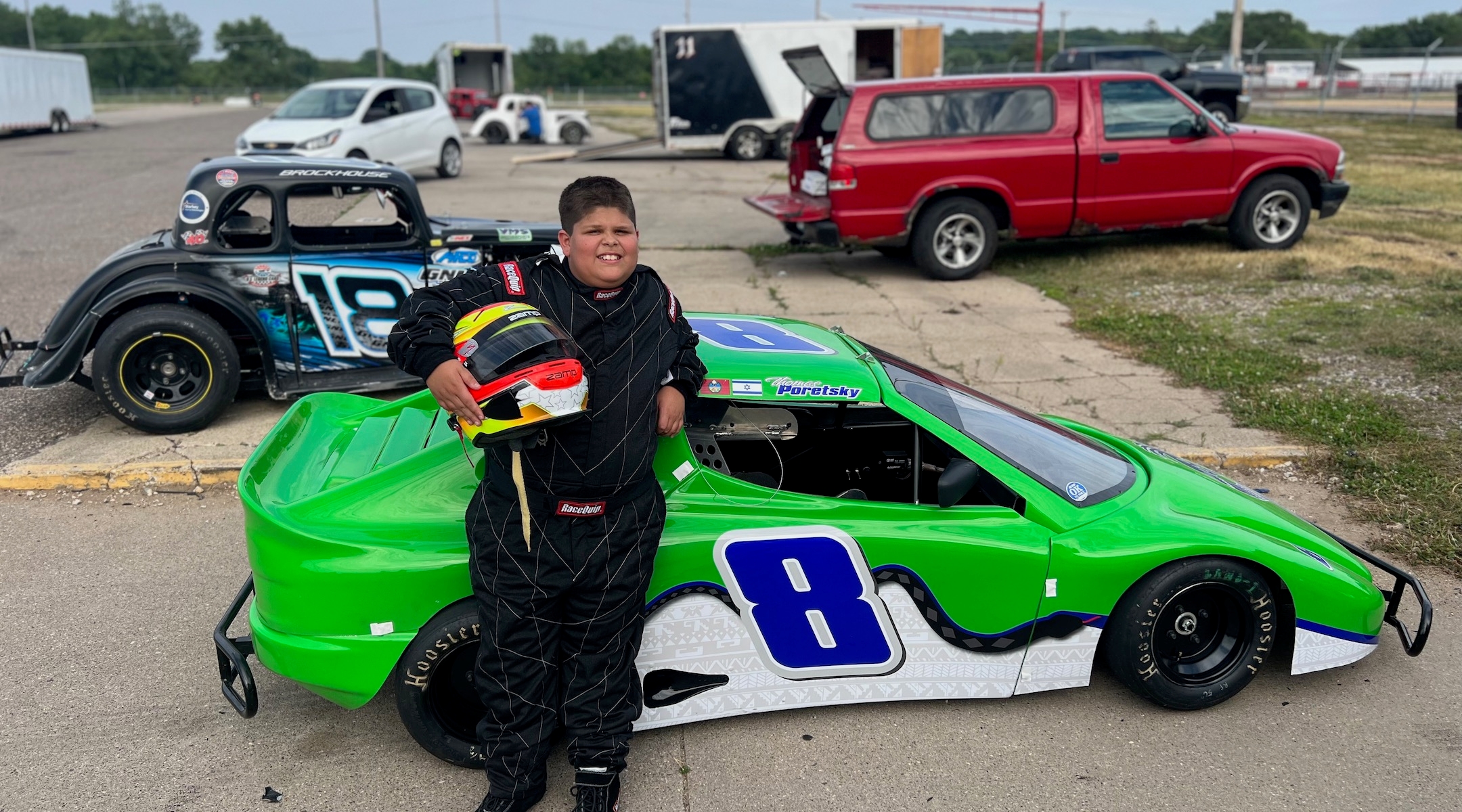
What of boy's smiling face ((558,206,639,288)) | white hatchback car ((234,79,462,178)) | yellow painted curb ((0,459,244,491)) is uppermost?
white hatchback car ((234,79,462,178))

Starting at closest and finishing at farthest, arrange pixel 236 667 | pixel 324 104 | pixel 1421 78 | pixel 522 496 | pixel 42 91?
pixel 522 496 → pixel 236 667 → pixel 324 104 → pixel 42 91 → pixel 1421 78

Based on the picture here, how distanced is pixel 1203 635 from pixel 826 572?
1461 millimetres

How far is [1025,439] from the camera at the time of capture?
3.77m

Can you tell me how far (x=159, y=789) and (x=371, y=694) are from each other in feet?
2.36

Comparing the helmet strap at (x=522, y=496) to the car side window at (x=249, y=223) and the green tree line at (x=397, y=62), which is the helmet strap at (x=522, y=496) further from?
the green tree line at (x=397, y=62)

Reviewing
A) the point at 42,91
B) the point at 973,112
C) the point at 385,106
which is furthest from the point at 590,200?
the point at 42,91

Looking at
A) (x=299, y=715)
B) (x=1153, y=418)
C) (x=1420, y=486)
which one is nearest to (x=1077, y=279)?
(x=1153, y=418)

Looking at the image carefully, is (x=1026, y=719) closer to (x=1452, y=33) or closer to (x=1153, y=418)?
(x=1153, y=418)

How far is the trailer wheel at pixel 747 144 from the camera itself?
22.0m

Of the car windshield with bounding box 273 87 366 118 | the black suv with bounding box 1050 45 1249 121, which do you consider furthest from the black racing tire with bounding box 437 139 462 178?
the black suv with bounding box 1050 45 1249 121

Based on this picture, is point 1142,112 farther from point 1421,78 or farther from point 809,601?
point 1421,78

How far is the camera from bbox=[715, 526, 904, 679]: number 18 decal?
10.9ft

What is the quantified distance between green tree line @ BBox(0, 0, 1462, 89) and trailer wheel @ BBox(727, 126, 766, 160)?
37433 millimetres

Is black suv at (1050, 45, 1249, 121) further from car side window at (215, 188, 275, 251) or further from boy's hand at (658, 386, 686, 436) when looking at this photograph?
boy's hand at (658, 386, 686, 436)
